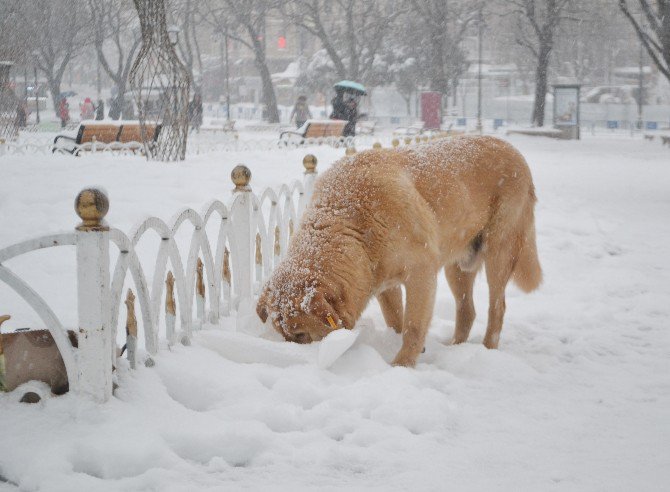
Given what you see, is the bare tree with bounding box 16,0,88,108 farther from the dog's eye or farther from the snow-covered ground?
the dog's eye

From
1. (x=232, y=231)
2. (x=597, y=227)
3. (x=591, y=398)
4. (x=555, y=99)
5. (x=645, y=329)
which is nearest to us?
(x=591, y=398)

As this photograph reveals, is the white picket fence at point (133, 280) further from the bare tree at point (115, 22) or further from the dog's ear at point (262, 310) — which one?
the bare tree at point (115, 22)

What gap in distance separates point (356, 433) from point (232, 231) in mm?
2041

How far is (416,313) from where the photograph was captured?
4.02 metres

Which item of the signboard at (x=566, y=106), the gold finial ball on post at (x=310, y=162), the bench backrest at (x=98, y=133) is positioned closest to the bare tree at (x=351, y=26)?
the signboard at (x=566, y=106)

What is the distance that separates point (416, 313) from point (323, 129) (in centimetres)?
1868

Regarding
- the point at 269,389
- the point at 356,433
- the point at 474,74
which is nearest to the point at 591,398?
the point at 356,433

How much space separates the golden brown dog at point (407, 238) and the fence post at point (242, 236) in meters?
0.71

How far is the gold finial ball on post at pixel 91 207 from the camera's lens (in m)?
2.69

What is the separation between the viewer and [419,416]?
10.4ft

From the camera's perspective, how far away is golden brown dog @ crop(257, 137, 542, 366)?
12.0ft

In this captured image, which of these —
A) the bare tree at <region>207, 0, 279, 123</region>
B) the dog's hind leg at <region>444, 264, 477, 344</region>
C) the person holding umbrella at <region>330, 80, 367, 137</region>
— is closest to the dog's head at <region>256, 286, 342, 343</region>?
the dog's hind leg at <region>444, 264, 477, 344</region>

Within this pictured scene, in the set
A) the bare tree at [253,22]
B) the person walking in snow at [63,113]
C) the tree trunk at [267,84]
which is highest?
the bare tree at [253,22]

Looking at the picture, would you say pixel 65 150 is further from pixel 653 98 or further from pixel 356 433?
pixel 653 98
